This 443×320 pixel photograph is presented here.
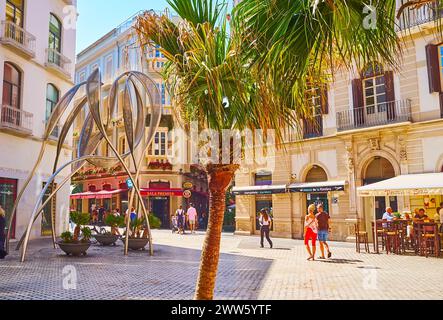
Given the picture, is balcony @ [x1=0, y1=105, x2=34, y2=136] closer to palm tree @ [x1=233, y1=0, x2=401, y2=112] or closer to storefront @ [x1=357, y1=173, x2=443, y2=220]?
storefront @ [x1=357, y1=173, x2=443, y2=220]

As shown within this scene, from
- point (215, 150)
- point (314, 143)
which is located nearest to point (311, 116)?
point (215, 150)

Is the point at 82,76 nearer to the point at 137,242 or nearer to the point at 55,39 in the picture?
the point at 55,39

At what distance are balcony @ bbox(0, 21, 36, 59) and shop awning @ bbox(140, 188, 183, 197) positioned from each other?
657 inches

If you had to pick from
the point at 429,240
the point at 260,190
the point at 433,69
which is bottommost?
the point at 429,240

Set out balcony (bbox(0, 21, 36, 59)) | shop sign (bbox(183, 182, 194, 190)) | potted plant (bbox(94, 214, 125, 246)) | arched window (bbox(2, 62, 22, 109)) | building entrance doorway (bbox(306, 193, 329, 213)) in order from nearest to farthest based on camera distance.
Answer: potted plant (bbox(94, 214, 125, 246)) < balcony (bbox(0, 21, 36, 59)) < arched window (bbox(2, 62, 22, 109)) < building entrance doorway (bbox(306, 193, 329, 213)) < shop sign (bbox(183, 182, 194, 190))

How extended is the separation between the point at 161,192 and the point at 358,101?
1967cm

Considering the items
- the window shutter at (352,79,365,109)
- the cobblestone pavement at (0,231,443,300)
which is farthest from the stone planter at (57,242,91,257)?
the window shutter at (352,79,365,109)

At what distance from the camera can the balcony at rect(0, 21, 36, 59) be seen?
18750 mm

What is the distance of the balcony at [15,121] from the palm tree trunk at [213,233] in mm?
17058

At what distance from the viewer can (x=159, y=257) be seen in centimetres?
1448

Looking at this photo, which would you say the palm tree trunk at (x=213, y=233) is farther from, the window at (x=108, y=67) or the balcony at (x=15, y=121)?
the window at (x=108, y=67)

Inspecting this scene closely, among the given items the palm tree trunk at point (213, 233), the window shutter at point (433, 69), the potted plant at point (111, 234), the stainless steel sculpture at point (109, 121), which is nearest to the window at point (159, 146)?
the stainless steel sculpture at point (109, 121)

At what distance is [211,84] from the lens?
3.72 metres

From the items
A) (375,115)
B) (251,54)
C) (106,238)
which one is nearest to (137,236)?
Answer: (106,238)
